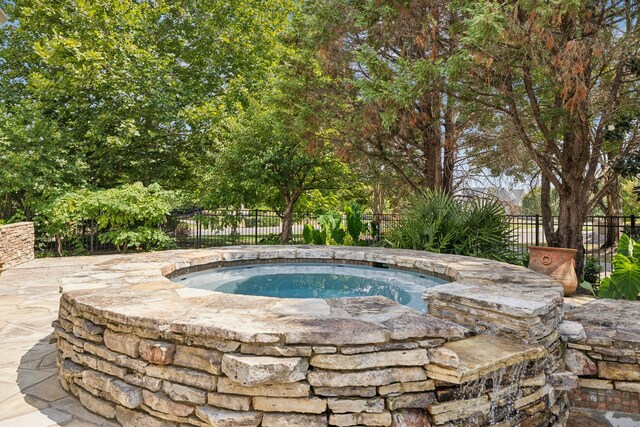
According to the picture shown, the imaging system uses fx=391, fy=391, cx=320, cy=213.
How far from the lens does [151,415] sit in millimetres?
2189

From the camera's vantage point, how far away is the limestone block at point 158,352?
2.10m

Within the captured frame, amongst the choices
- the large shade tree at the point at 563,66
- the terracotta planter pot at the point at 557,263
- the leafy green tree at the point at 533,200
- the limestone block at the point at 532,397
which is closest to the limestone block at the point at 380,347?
the limestone block at the point at 532,397

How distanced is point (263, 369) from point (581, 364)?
2.40m

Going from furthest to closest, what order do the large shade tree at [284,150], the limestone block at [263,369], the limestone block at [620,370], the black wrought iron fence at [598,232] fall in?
the large shade tree at [284,150] → the black wrought iron fence at [598,232] → the limestone block at [620,370] → the limestone block at [263,369]

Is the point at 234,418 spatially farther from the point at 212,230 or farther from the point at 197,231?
the point at 212,230

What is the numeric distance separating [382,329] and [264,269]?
3508 mm

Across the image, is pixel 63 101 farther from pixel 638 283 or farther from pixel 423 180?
pixel 638 283

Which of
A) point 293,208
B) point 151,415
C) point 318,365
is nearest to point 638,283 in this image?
point 318,365

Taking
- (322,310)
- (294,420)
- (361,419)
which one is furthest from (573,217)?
(294,420)

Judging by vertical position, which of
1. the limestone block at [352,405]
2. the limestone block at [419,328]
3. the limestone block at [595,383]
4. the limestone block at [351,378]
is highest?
the limestone block at [419,328]

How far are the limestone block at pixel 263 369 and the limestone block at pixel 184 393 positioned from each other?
215 mm

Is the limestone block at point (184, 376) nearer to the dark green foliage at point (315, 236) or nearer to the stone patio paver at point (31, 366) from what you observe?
the stone patio paver at point (31, 366)

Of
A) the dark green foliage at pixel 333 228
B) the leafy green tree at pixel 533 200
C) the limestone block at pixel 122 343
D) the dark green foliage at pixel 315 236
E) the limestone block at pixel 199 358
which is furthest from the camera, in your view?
the leafy green tree at pixel 533 200

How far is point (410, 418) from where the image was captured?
78.3 inches
